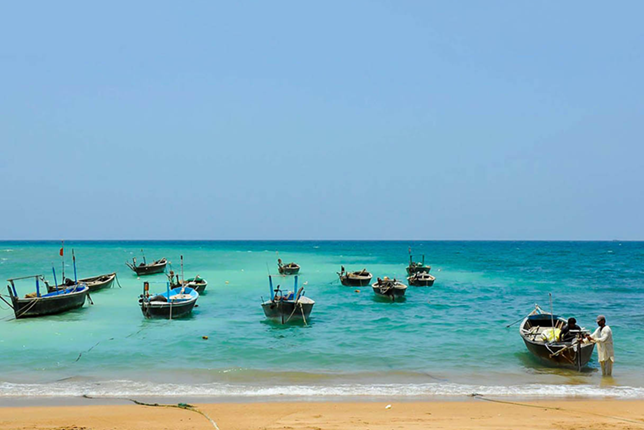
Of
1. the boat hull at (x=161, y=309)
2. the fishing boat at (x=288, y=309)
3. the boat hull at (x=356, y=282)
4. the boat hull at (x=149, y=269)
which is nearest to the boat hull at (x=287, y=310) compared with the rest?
the fishing boat at (x=288, y=309)

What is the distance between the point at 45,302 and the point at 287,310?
13066 mm

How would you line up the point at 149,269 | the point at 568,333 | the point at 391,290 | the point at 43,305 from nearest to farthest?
the point at 568,333
the point at 43,305
the point at 391,290
the point at 149,269

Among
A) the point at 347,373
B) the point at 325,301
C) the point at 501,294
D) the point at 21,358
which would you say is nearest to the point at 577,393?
the point at 347,373

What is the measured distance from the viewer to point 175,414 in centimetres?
1152

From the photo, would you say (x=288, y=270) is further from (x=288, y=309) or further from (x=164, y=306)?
(x=288, y=309)

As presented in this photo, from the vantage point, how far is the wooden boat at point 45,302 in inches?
1008

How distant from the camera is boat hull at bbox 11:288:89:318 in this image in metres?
25.6

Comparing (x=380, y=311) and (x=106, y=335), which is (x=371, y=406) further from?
(x=380, y=311)

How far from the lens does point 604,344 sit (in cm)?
1488

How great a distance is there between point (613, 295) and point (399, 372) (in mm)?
→ 29446

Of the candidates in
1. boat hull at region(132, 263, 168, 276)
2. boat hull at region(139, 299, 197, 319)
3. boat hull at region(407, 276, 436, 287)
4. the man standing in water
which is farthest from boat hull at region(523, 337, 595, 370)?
boat hull at region(132, 263, 168, 276)

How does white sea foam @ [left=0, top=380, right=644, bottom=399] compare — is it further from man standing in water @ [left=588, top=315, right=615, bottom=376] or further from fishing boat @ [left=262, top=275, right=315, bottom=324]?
fishing boat @ [left=262, top=275, right=315, bottom=324]

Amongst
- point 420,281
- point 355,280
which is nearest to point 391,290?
point 355,280

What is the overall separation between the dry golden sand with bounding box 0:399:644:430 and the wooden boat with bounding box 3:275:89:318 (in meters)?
15.7
